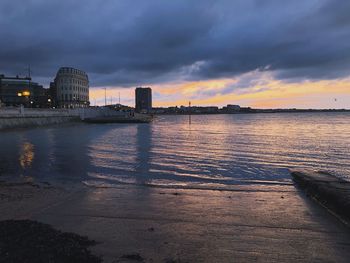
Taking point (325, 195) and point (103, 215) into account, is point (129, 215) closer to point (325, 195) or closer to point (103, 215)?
point (103, 215)

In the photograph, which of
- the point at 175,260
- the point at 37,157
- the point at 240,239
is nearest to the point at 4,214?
the point at 175,260

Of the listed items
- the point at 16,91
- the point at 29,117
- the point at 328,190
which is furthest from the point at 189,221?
the point at 16,91

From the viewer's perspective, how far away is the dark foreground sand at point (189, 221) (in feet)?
23.5

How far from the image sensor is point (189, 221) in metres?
9.52

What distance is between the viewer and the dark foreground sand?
23.5 ft

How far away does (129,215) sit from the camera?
10.1 metres

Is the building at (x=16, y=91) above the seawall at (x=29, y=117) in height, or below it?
above

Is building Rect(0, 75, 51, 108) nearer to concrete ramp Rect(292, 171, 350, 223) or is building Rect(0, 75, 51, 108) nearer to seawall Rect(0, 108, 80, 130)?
seawall Rect(0, 108, 80, 130)

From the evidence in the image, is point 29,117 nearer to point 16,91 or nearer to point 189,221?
point 189,221

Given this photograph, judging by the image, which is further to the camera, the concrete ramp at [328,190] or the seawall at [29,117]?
the seawall at [29,117]

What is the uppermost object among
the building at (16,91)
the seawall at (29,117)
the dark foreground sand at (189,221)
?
the building at (16,91)

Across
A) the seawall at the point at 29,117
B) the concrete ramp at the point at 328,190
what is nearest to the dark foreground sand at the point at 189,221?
the concrete ramp at the point at 328,190

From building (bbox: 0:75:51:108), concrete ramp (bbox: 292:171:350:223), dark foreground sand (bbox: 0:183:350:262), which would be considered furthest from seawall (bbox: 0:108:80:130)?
building (bbox: 0:75:51:108)

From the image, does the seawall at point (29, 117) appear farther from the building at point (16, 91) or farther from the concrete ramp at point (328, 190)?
the building at point (16, 91)
